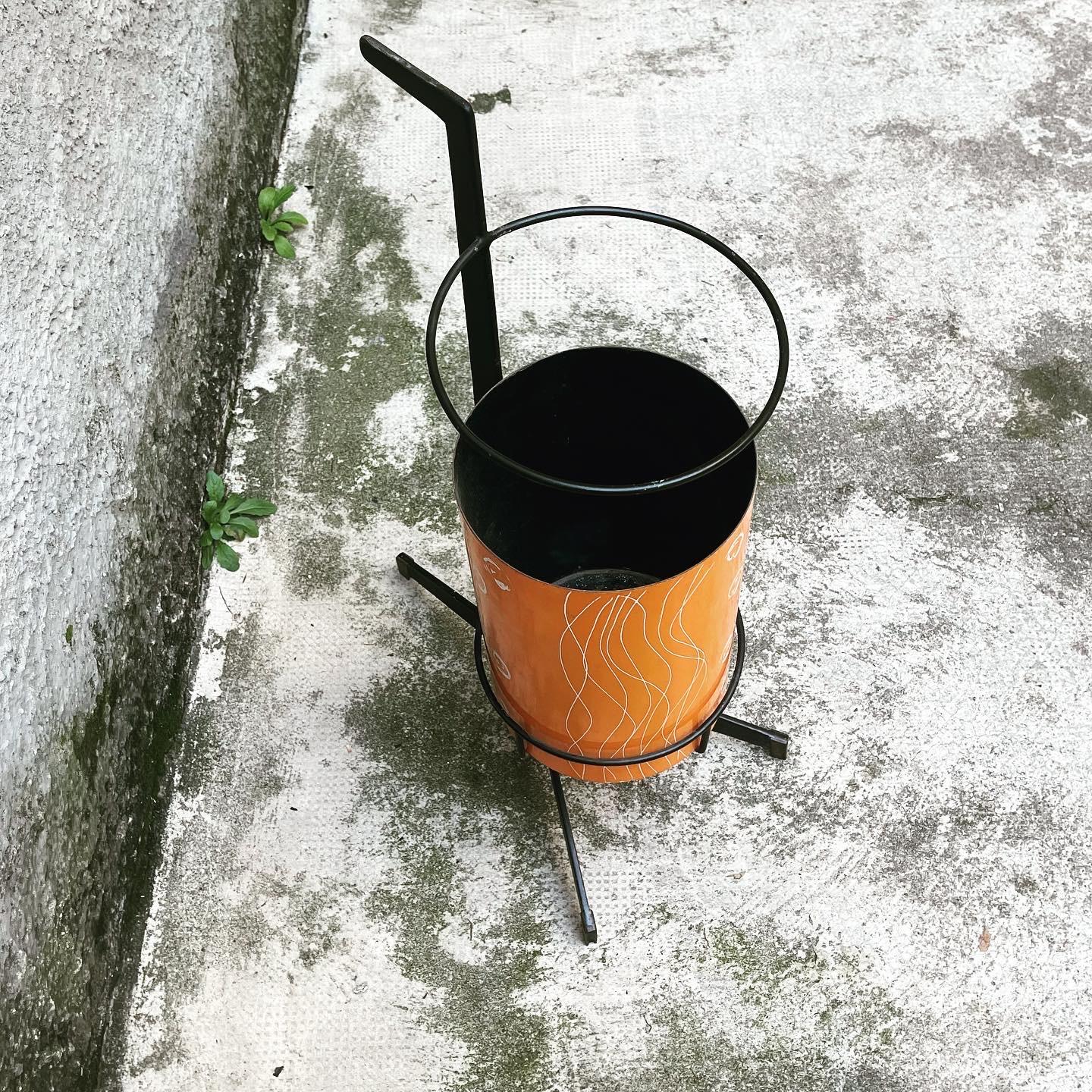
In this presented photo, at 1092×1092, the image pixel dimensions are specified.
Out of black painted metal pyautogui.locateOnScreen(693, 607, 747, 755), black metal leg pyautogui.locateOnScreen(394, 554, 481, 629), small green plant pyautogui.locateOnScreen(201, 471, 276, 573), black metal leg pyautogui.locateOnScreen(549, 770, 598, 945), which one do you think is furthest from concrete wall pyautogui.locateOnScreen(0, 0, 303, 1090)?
black painted metal pyautogui.locateOnScreen(693, 607, 747, 755)

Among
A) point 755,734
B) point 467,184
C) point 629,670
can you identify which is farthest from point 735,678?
point 467,184

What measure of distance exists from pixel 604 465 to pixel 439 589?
0.42 metres

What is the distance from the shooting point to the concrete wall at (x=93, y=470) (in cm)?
142

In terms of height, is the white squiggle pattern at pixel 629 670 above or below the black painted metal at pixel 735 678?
above

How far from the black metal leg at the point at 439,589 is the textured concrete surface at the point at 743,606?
0.07 m

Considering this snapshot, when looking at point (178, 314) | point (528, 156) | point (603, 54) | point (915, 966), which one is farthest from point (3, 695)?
point (603, 54)

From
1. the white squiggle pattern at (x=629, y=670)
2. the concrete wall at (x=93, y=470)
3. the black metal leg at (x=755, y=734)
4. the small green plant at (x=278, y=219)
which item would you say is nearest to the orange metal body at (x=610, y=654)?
the white squiggle pattern at (x=629, y=670)

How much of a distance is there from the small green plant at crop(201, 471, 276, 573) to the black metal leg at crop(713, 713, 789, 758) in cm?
100

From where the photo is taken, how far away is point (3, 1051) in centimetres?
130

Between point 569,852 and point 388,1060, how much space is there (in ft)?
1.35

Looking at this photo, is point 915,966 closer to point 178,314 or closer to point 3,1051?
point 3,1051

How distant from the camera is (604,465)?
1710 mm

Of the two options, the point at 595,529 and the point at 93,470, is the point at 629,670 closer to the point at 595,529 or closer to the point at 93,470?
the point at 595,529

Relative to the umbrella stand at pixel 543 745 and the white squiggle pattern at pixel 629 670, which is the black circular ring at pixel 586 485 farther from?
the umbrella stand at pixel 543 745
